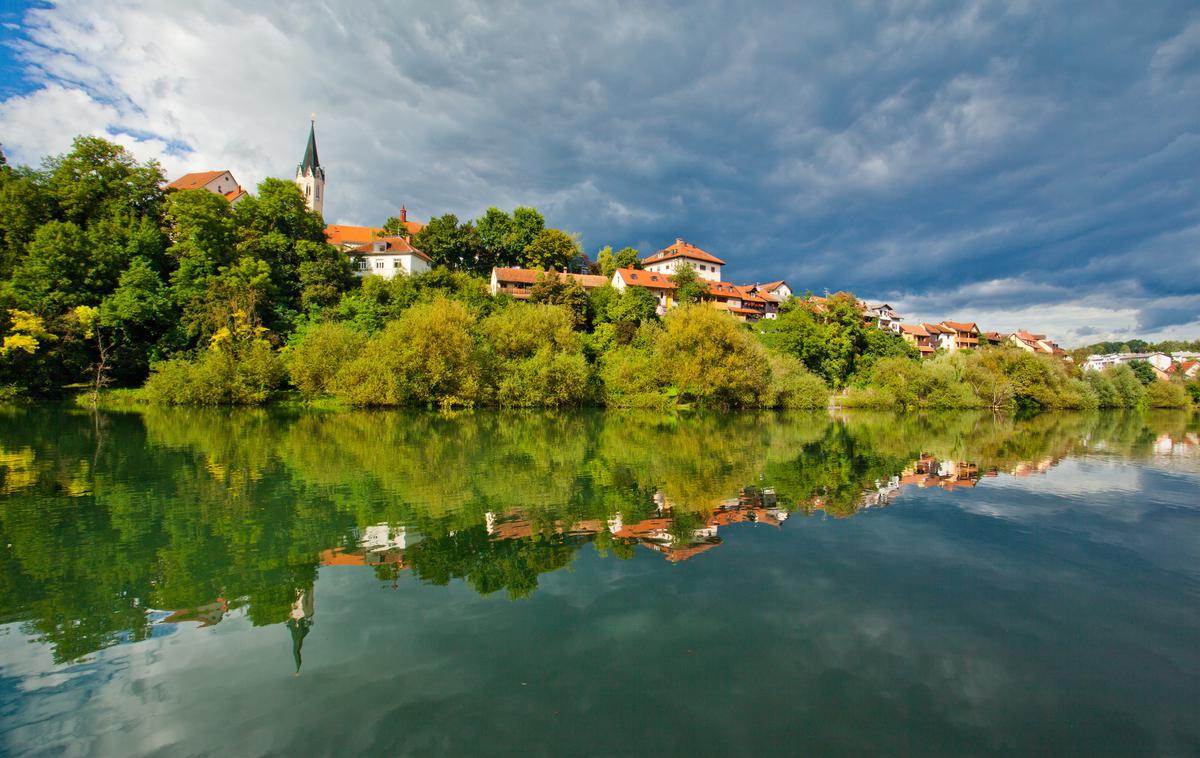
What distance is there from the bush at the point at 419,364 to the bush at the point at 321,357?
1660 mm

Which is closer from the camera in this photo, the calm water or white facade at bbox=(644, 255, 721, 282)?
the calm water

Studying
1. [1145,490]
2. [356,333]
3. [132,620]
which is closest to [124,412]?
[356,333]

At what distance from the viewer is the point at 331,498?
42.5 feet

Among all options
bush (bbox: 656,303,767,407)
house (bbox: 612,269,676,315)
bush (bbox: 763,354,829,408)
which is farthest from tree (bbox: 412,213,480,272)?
bush (bbox: 763,354,829,408)

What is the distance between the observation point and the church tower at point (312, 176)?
9625 cm

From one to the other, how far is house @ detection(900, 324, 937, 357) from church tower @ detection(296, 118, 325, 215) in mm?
113365

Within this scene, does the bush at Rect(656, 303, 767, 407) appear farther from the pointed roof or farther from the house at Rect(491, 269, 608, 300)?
the pointed roof

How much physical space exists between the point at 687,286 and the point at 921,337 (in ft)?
205

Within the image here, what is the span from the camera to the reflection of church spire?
6.22m

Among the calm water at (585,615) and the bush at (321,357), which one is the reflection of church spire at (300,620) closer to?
the calm water at (585,615)

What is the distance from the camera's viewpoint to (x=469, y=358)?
47000 mm

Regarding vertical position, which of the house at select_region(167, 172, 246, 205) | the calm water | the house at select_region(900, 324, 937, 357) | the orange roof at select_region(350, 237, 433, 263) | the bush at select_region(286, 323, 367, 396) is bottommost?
the calm water

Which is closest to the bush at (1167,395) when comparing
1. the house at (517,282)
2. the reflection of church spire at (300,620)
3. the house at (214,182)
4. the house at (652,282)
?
the house at (652,282)

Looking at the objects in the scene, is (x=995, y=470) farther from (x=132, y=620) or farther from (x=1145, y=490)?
(x=132, y=620)
